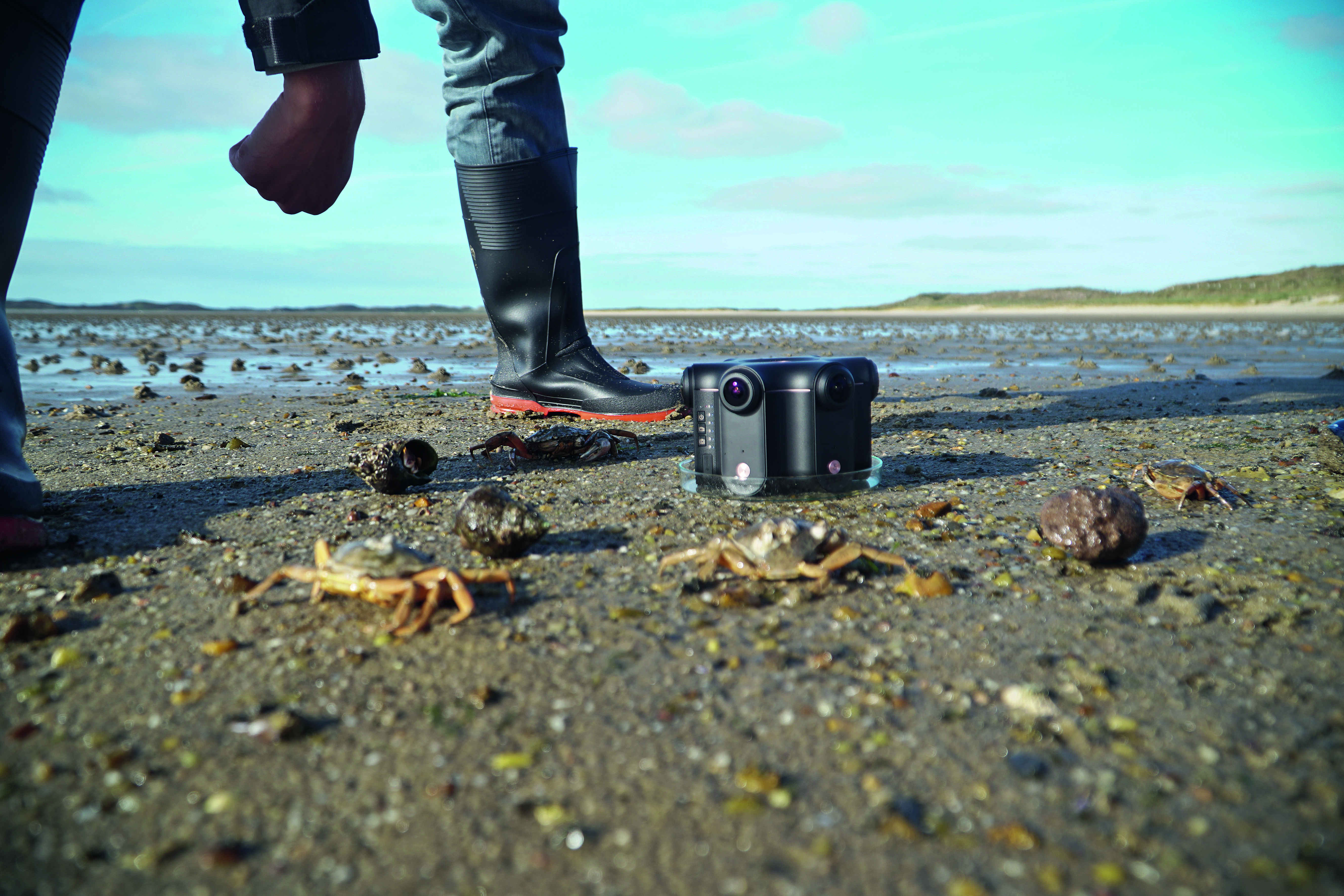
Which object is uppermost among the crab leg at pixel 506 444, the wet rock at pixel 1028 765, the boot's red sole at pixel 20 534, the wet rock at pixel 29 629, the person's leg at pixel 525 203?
the person's leg at pixel 525 203

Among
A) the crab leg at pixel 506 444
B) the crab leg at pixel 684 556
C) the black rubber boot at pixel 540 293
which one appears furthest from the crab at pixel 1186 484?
the crab leg at pixel 506 444

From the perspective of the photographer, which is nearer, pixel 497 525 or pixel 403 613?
pixel 403 613

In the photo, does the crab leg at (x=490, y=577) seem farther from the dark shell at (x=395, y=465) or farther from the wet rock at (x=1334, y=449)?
the wet rock at (x=1334, y=449)

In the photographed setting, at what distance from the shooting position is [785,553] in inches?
81.4

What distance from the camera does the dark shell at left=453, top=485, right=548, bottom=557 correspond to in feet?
7.50

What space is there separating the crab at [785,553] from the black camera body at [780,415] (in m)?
0.69

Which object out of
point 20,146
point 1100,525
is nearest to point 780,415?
point 1100,525

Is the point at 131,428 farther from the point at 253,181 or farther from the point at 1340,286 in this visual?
the point at 1340,286

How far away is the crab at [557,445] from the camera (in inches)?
143

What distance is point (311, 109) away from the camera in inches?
120

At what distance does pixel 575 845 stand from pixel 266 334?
73.5ft

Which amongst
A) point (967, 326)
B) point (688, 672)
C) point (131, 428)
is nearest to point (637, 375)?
point (131, 428)

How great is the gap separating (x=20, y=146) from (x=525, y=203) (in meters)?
2.18

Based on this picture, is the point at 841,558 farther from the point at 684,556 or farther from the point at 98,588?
the point at 98,588
